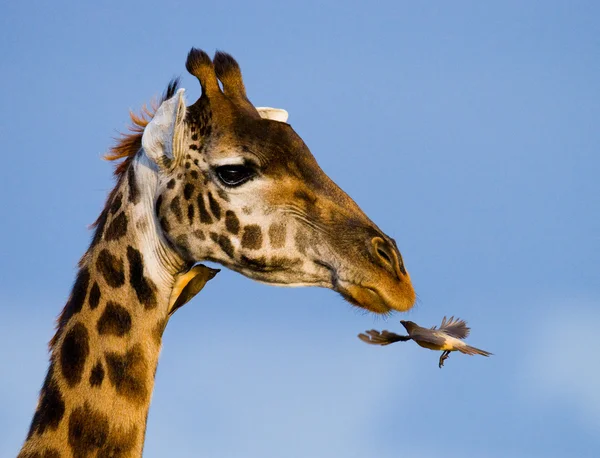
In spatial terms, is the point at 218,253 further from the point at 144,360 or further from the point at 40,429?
the point at 40,429

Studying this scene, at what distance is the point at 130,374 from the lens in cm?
805

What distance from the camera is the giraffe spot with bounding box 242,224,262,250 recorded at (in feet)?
27.0

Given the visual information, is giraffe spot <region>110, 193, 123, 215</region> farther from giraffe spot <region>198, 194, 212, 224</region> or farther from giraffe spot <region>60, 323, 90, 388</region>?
giraffe spot <region>60, 323, 90, 388</region>

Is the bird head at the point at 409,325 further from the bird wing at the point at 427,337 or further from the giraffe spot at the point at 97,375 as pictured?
the giraffe spot at the point at 97,375

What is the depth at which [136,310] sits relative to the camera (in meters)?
8.21

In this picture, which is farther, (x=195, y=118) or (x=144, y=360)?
(x=195, y=118)

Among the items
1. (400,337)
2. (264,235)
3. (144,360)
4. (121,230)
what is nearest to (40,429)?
(144,360)

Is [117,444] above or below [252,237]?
below

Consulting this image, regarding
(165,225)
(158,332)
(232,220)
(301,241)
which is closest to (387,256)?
(301,241)

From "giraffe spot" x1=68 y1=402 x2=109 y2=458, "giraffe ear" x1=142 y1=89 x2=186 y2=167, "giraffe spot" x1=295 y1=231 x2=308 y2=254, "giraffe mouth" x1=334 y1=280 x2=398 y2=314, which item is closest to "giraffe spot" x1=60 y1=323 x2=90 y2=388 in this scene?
"giraffe spot" x1=68 y1=402 x2=109 y2=458

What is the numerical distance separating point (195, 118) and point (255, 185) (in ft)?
2.79

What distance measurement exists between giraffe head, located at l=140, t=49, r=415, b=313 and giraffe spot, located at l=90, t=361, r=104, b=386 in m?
1.09

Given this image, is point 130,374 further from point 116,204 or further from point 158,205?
point 116,204

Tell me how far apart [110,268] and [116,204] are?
63 centimetres
